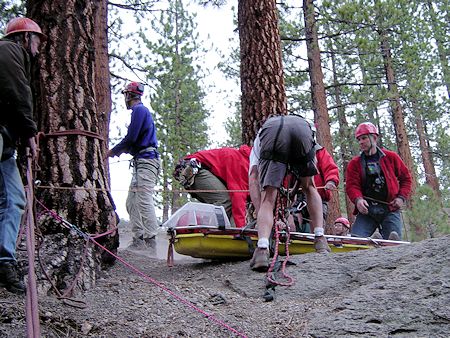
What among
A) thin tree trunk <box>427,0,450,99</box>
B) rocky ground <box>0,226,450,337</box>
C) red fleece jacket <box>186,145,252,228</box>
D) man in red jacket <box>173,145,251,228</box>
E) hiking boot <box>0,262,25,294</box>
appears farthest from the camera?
thin tree trunk <box>427,0,450,99</box>

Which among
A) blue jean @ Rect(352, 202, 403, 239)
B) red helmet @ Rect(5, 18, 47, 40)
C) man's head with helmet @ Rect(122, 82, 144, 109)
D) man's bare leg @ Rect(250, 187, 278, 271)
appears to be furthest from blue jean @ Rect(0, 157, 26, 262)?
blue jean @ Rect(352, 202, 403, 239)

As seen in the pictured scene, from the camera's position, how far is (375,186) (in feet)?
19.7

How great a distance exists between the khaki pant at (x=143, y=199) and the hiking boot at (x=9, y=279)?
3.02 meters

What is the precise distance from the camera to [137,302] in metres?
3.45

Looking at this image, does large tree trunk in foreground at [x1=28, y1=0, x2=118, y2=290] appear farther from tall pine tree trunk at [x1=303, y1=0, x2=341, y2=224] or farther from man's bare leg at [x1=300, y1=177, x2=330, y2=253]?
tall pine tree trunk at [x1=303, y1=0, x2=341, y2=224]

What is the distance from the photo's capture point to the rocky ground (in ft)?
9.14

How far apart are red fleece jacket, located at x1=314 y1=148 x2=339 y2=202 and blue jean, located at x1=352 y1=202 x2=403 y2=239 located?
671mm

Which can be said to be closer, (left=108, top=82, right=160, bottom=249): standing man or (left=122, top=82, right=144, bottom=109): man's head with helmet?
(left=108, top=82, right=160, bottom=249): standing man

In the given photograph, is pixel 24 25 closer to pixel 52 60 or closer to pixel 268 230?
pixel 52 60

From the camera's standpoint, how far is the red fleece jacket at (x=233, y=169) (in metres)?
5.35

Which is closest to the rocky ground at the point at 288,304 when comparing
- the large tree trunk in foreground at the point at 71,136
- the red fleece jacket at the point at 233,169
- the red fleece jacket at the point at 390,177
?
the large tree trunk in foreground at the point at 71,136

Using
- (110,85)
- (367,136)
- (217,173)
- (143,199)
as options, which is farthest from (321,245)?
(110,85)

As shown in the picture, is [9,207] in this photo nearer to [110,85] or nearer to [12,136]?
[12,136]

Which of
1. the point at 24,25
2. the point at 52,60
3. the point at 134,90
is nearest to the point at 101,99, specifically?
the point at 134,90
